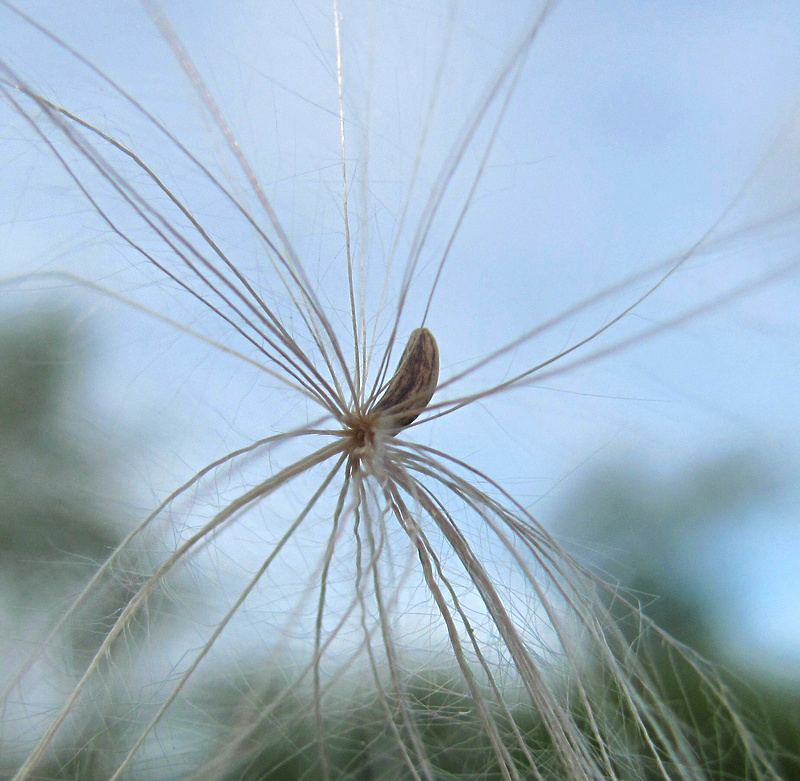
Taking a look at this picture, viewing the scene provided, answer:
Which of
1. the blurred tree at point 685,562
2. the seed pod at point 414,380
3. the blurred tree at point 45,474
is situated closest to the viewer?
the seed pod at point 414,380

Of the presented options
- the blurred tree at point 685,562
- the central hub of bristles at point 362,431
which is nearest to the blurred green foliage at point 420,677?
the blurred tree at point 685,562

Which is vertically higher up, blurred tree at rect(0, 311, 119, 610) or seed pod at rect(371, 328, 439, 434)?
blurred tree at rect(0, 311, 119, 610)

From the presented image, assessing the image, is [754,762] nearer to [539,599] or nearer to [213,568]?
[539,599]

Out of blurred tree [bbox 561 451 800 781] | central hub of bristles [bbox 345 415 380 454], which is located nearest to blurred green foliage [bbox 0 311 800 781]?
blurred tree [bbox 561 451 800 781]

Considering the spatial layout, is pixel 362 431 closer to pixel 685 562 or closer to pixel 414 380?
pixel 414 380

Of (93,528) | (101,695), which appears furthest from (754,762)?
(93,528)

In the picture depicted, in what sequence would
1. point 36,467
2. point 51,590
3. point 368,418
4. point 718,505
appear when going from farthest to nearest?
point 36,467 → point 718,505 → point 51,590 → point 368,418

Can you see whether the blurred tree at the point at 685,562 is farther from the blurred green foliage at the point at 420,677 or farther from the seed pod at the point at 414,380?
the seed pod at the point at 414,380

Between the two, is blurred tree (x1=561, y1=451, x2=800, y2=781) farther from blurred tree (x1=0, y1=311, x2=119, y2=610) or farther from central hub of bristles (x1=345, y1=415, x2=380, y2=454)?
blurred tree (x1=0, y1=311, x2=119, y2=610)
